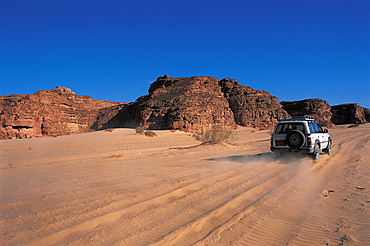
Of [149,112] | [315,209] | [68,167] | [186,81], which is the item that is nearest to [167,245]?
[315,209]

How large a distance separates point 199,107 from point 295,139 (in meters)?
41.2

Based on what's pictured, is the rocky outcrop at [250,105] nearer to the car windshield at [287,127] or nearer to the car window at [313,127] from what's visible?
the car window at [313,127]

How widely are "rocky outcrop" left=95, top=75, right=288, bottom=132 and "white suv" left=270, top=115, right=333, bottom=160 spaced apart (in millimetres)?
33426

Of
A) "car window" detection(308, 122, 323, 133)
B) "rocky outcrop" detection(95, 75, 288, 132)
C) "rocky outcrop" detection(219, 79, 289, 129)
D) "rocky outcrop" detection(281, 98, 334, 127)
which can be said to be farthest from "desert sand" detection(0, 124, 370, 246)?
"rocky outcrop" detection(281, 98, 334, 127)

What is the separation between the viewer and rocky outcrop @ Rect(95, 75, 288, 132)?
47844mm

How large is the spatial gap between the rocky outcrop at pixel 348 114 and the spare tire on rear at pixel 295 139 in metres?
95.4

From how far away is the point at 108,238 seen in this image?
3254 mm

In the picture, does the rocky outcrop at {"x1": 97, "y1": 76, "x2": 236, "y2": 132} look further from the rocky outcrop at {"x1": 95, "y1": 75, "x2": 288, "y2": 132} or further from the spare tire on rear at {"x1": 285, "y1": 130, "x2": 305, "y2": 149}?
the spare tire on rear at {"x1": 285, "y1": 130, "x2": 305, "y2": 149}

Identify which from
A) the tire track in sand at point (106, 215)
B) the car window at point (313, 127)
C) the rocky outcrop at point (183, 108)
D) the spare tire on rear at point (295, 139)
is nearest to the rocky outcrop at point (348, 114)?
the rocky outcrop at point (183, 108)

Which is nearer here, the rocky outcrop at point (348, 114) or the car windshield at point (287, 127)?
the car windshield at point (287, 127)

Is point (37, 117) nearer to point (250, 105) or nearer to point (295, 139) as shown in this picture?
point (250, 105)

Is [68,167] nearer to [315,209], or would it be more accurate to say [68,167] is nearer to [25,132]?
[315,209]

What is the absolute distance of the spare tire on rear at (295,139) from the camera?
9477 millimetres

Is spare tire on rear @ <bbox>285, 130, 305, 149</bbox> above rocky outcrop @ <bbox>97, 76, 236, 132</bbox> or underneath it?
underneath
